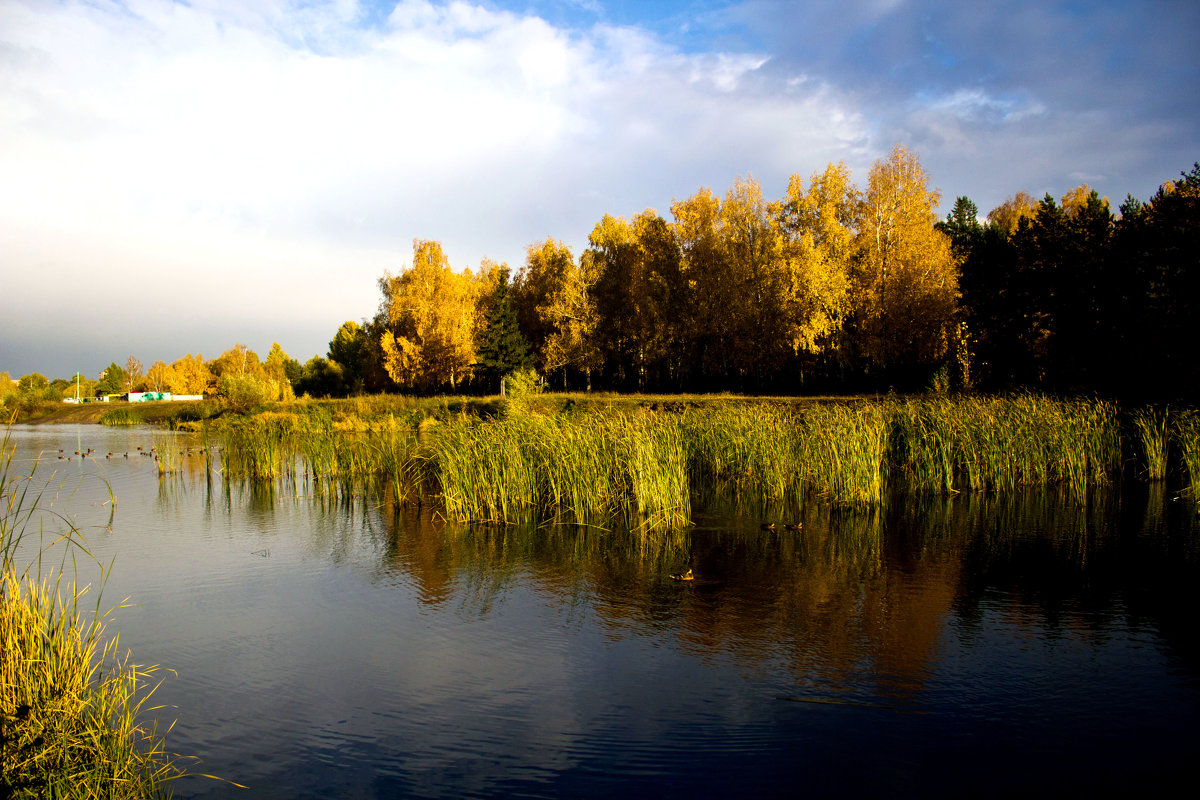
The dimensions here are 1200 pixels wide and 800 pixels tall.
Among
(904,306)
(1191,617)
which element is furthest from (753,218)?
(1191,617)

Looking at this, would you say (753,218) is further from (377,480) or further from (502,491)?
(502,491)

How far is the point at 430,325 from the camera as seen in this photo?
154 ft

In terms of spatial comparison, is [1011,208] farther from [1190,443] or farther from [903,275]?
[1190,443]

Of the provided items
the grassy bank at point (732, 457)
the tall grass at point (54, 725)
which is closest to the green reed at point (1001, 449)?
the grassy bank at point (732, 457)

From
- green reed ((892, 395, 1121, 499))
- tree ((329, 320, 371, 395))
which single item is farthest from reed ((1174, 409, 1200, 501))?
tree ((329, 320, 371, 395))

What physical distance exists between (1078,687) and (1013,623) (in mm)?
1437

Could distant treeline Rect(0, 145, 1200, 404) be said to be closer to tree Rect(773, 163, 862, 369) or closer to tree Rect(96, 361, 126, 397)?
tree Rect(773, 163, 862, 369)

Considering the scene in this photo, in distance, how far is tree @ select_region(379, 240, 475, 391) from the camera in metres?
46.2

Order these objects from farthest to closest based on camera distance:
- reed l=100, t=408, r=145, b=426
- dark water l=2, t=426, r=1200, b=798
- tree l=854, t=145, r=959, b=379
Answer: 1. reed l=100, t=408, r=145, b=426
2. tree l=854, t=145, r=959, b=379
3. dark water l=2, t=426, r=1200, b=798

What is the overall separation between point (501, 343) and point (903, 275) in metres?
22.8

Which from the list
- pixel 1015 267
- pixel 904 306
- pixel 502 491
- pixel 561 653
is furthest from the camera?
pixel 904 306

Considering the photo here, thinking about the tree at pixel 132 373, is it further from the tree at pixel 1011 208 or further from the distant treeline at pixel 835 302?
the tree at pixel 1011 208

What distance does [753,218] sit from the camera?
3741 cm

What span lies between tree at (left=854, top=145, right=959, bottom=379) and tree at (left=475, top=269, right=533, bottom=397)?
1995 centimetres
